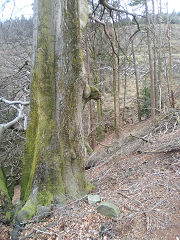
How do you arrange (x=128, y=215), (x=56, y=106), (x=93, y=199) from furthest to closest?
1. (x=56, y=106)
2. (x=93, y=199)
3. (x=128, y=215)

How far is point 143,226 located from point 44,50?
116 inches

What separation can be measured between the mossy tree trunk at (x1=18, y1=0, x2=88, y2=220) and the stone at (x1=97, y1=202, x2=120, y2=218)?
666 mm

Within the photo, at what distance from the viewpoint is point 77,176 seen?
3.68 meters

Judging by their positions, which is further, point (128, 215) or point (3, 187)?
point (3, 187)

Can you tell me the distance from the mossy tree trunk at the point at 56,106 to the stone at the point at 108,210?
0.67 m

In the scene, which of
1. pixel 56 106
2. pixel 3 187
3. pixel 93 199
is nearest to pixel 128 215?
pixel 93 199

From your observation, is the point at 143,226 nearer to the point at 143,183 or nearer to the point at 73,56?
the point at 143,183

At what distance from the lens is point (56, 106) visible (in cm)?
357

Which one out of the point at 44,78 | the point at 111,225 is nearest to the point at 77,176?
the point at 111,225

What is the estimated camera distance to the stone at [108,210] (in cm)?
289

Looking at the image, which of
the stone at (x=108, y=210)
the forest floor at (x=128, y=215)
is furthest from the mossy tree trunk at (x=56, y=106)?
the stone at (x=108, y=210)

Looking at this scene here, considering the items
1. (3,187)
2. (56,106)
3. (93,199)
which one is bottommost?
(93,199)

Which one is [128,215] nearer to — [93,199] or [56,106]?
[93,199]

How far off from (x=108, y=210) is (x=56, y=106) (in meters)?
1.77
